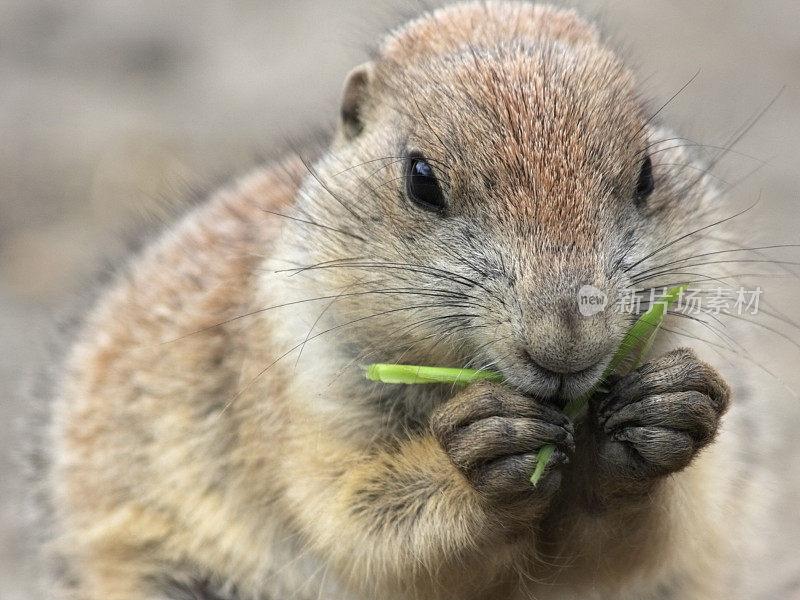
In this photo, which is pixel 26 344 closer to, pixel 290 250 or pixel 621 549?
pixel 290 250

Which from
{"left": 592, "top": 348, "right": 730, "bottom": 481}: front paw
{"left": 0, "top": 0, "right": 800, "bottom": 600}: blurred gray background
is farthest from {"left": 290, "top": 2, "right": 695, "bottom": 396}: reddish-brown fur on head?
{"left": 0, "top": 0, "right": 800, "bottom": 600}: blurred gray background

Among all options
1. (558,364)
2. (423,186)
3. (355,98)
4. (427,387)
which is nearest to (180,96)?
(355,98)

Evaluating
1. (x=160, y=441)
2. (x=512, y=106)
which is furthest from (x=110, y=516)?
(x=512, y=106)

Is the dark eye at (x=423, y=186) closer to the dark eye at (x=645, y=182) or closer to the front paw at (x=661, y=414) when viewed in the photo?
the dark eye at (x=645, y=182)
